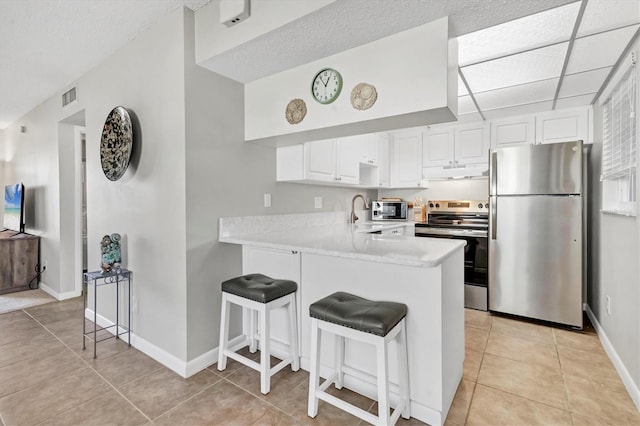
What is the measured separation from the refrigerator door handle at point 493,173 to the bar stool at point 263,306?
97.6 inches

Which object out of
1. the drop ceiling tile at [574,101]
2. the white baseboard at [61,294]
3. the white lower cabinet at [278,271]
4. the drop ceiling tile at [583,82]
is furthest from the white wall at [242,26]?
the white baseboard at [61,294]

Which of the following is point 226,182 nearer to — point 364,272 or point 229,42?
point 229,42

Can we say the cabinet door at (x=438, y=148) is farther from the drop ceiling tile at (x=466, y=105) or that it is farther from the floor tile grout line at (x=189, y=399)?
the floor tile grout line at (x=189, y=399)

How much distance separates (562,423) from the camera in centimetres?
170

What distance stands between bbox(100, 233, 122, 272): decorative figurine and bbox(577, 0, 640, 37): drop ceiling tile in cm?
349

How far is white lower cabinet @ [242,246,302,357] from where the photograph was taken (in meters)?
2.21

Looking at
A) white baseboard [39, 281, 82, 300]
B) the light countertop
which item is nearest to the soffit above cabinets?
the light countertop

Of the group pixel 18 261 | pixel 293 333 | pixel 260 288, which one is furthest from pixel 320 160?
pixel 18 261

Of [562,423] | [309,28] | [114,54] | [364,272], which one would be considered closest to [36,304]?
[114,54]

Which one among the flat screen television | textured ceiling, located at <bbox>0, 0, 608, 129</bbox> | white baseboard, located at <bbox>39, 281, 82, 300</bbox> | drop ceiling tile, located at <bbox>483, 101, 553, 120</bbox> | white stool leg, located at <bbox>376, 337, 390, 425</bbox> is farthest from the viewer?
the flat screen television

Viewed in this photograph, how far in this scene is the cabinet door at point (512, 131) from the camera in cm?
360

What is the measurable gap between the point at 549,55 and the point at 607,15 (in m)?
0.50

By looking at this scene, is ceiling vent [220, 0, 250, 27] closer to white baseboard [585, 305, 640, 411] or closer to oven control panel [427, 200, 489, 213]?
white baseboard [585, 305, 640, 411]

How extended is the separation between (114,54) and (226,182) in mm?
1614
